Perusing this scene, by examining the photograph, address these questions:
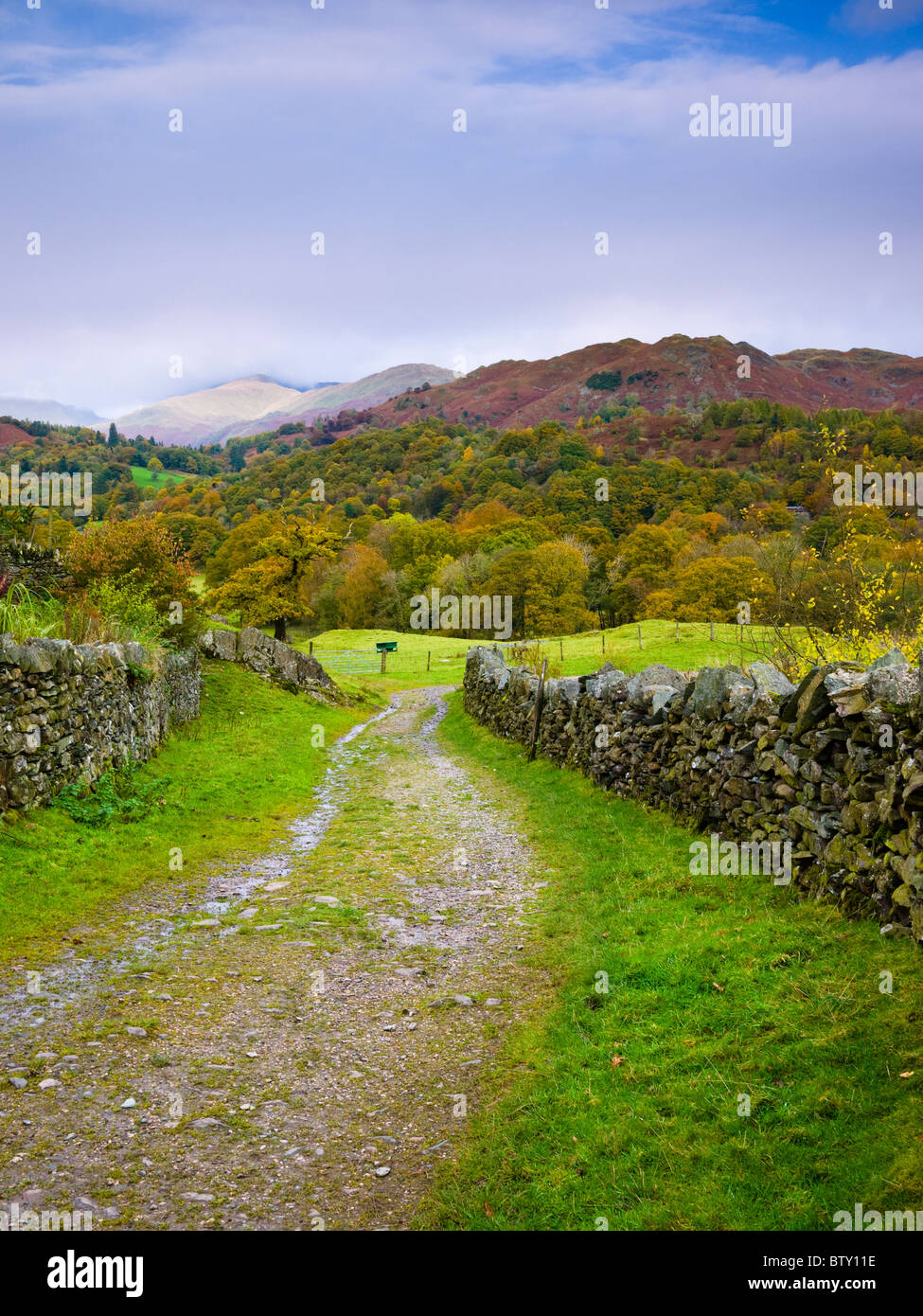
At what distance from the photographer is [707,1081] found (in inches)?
187

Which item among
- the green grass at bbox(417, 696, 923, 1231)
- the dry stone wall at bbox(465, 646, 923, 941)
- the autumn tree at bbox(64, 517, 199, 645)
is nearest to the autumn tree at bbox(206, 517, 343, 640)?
the autumn tree at bbox(64, 517, 199, 645)

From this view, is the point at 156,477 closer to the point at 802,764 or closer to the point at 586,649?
the point at 586,649

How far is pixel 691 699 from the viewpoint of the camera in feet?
34.7

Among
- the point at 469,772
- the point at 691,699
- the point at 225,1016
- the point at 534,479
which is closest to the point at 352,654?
the point at 469,772

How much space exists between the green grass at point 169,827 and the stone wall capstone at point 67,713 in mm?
458

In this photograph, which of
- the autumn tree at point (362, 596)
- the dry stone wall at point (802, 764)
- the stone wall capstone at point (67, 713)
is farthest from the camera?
the autumn tree at point (362, 596)

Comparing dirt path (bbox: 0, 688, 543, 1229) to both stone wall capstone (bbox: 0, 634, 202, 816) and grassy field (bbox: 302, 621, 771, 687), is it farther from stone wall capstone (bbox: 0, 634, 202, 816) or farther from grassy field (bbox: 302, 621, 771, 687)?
grassy field (bbox: 302, 621, 771, 687)

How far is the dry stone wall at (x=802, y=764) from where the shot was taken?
6000 mm

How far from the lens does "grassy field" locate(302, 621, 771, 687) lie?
40.0m

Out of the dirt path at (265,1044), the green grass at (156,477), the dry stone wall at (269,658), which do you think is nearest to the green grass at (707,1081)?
the dirt path at (265,1044)

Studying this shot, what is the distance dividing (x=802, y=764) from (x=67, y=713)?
915 cm

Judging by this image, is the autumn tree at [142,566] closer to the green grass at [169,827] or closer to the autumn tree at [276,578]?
the green grass at [169,827]

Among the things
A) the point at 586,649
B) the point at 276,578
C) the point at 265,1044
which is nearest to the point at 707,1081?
the point at 265,1044

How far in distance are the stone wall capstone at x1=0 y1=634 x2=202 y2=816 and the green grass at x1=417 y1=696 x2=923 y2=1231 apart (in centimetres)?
654
